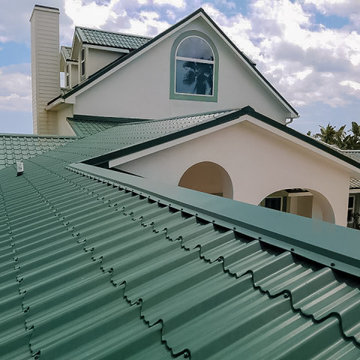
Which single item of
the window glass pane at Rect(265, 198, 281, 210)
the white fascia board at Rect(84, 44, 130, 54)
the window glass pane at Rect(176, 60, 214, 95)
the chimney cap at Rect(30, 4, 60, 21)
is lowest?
the window glass pane at Rect(265, 198, 281, 210)

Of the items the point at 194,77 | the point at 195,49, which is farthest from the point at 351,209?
the point at 195,49

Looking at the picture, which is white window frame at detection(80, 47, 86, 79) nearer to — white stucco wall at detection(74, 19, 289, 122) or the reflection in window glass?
white stucco wall at detection(74, 19, 289, 122)

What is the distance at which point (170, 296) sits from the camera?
2.36 m

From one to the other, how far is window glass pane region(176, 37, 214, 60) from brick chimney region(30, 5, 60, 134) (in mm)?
6610

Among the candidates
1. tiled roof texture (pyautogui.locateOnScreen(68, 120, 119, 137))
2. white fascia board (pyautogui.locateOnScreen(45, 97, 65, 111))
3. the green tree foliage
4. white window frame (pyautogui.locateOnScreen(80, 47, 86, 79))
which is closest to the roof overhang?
tiled roof texture (pyautogui.locateOnScreen(68, 120, 119, 137))

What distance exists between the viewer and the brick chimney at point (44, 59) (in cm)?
1944

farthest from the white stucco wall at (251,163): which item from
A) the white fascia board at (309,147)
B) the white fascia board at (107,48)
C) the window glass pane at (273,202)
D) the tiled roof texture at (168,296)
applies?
the white fascia board at (107,48)

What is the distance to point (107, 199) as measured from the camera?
502 centimetres

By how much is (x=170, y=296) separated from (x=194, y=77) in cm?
1730

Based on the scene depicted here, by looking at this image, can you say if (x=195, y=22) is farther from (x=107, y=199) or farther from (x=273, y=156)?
(x=107, y=199)

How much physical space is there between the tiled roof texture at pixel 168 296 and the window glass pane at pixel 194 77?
15169 millimetres

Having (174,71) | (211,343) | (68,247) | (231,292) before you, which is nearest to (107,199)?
(68,247)

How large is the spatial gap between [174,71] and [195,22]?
2442 mm

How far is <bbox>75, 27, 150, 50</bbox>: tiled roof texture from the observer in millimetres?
18578
